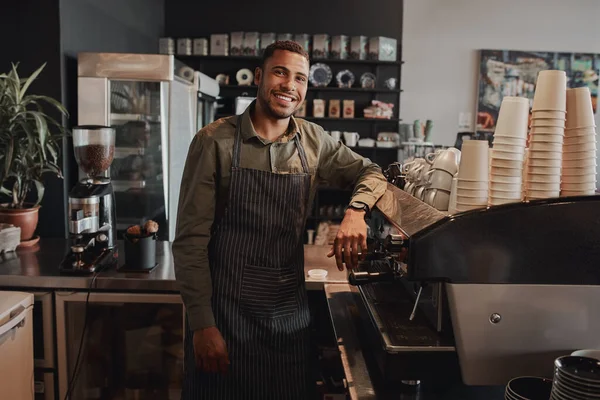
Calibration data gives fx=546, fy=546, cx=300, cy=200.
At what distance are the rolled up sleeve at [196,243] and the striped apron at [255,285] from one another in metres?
0.07

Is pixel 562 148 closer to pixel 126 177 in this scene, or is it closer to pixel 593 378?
pixel 593 378

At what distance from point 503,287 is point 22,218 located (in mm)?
2291

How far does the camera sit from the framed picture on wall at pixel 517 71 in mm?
5996

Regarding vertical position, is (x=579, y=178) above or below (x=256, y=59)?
below

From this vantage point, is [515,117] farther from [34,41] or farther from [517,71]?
[517,71]

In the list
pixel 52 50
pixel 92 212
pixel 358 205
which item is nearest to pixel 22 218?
pixel 92 212

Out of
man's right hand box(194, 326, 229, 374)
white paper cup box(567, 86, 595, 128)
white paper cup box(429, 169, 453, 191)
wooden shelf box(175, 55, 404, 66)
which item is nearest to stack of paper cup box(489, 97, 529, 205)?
white paper cup box(567, 86, 595, 128)

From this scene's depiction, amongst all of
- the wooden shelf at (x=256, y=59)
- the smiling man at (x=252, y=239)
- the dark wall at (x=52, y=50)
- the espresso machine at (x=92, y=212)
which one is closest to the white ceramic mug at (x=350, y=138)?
the wooden shelf at (x=256, y=59)

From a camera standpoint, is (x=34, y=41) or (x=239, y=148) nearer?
(x=239, y=148)

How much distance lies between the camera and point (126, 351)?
2408 mm

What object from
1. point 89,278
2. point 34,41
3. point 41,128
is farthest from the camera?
point 34,41

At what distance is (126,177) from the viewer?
352 cm

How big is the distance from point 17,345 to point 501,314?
1.68 meters

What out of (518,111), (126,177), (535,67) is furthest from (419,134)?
(518,111)
